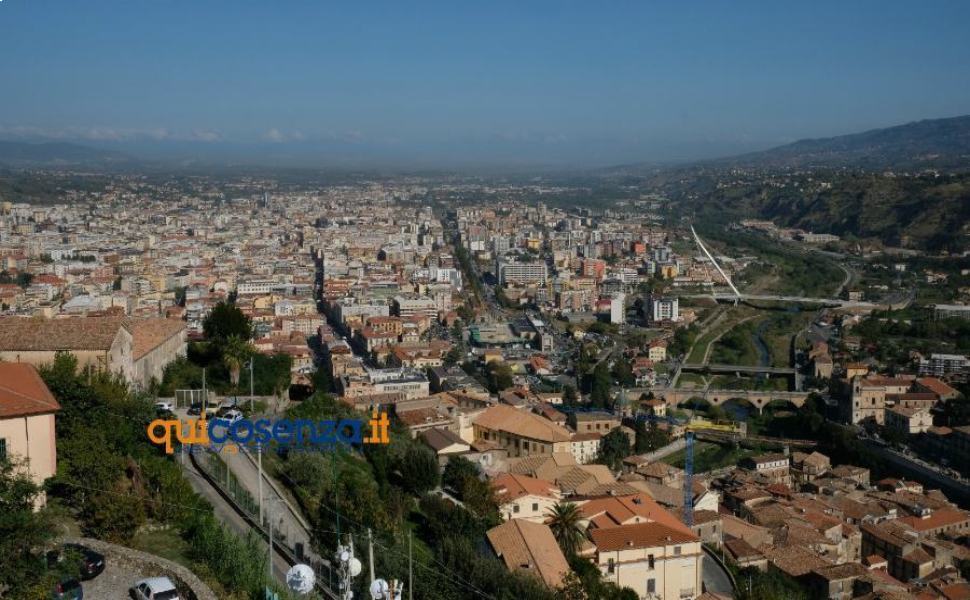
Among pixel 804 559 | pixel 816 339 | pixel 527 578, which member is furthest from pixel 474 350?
pixel 527 578

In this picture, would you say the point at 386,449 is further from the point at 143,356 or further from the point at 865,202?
the point at 865,202

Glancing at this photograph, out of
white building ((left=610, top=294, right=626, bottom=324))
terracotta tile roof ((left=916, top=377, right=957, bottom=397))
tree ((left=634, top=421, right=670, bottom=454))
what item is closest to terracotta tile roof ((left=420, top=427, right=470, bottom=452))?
tree ((left=634, top=421, right=670, bottom=454))

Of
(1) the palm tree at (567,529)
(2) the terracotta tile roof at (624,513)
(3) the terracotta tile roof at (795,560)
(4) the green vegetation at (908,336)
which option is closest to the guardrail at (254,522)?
(1) the palm tree at (567,529)

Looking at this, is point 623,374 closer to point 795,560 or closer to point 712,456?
point 712,456

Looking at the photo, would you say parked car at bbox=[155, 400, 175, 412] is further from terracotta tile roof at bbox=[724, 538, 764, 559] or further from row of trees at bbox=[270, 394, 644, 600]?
terracotta tile roof at bbox=[724, 538, 764, 559]

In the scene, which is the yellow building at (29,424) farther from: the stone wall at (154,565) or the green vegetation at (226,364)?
the green vegetation at (226,364)
